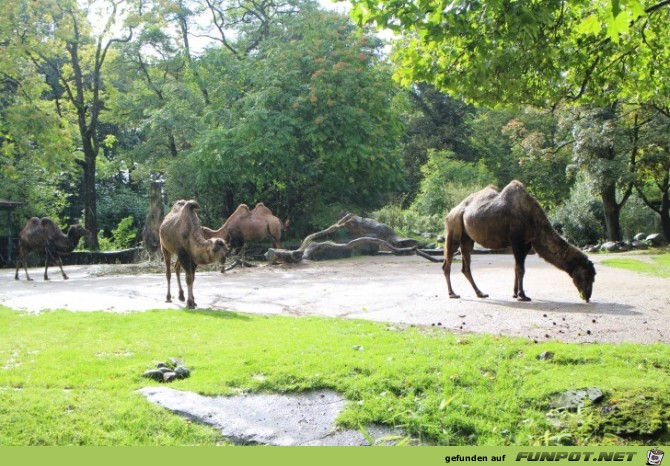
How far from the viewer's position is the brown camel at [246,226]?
1939 cm

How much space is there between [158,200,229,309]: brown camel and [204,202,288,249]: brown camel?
24.8ft

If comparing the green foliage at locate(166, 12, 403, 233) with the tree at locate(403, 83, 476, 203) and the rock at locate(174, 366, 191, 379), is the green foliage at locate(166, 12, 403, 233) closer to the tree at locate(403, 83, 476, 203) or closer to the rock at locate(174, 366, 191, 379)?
the tree at locate(403, 83, 476, 203)

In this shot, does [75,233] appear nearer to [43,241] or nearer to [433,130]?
[43,241]

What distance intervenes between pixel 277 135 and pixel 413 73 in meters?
14.6

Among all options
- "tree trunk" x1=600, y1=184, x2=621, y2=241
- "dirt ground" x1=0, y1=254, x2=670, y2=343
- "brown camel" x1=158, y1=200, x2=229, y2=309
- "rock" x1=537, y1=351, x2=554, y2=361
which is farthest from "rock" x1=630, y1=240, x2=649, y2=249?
A: "rock" x1=537, y1=351, x2=554, y2=361

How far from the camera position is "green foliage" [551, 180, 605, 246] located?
30266 millimetres

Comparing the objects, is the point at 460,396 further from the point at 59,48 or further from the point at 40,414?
the point at 59,48

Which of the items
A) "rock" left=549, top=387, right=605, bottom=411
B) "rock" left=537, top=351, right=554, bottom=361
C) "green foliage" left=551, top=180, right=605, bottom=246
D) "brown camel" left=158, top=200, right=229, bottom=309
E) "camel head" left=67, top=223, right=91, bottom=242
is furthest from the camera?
"green foliage" left=551, top=180, right=605, bottom=246

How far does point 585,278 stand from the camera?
930cm

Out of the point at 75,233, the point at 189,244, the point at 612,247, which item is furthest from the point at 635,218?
the point at 189,244

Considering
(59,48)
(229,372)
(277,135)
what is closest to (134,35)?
(59,48)

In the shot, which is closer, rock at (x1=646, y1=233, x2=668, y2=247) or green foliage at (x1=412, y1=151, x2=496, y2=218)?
rock at (x1=646, y1=233, x2=668, y2=247)

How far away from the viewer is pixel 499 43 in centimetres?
656

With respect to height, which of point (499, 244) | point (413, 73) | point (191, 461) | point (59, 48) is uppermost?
point (59, 48)
